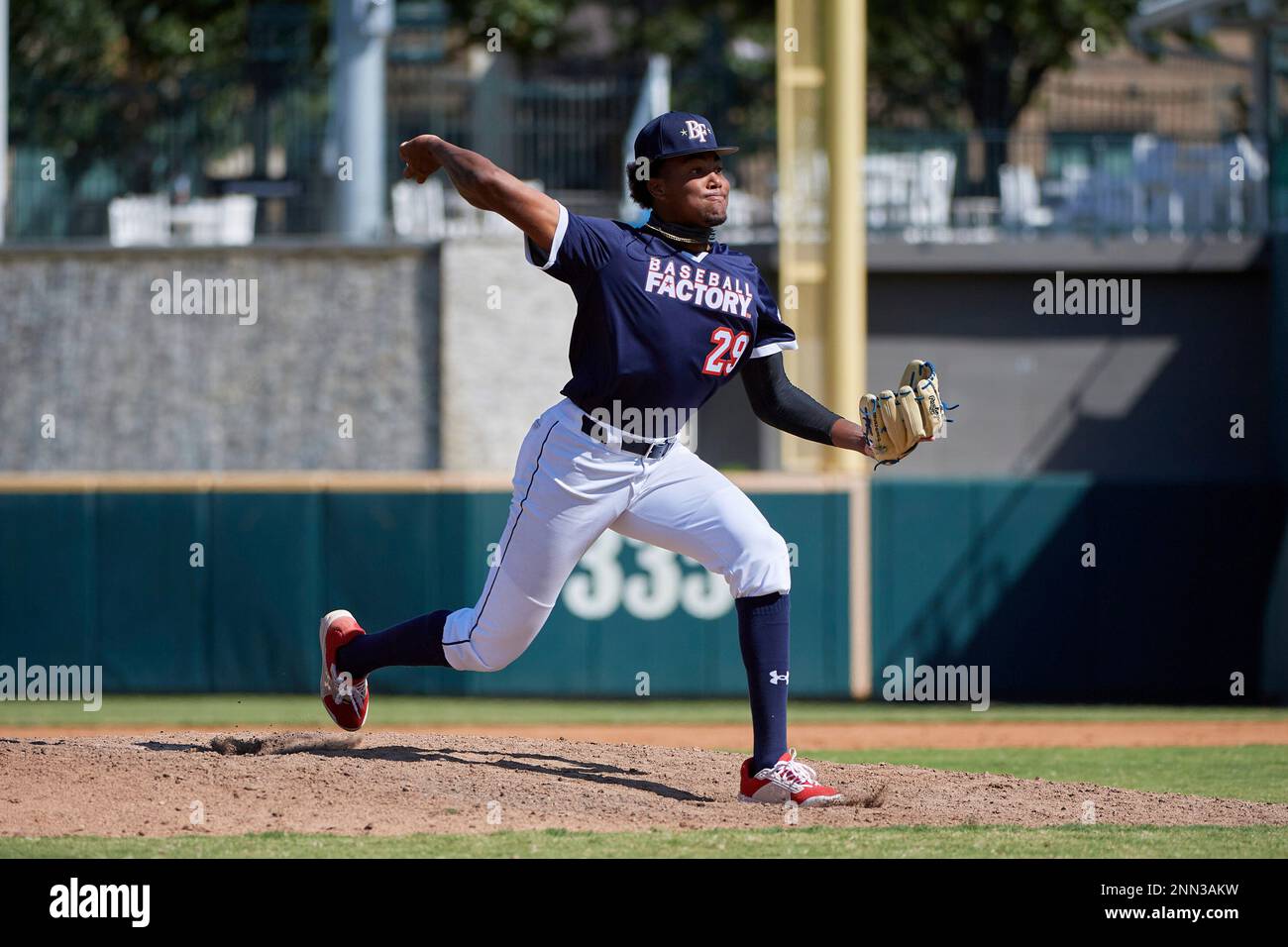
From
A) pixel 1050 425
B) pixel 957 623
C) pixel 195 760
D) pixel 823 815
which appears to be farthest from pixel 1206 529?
pixel 195 760

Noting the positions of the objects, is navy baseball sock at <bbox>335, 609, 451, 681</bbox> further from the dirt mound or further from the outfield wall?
the outfield wall

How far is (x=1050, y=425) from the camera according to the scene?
16125 millimetres

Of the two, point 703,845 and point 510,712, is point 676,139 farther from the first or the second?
point 510,712

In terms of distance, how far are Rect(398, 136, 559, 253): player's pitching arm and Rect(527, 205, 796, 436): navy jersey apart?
57 millimetres

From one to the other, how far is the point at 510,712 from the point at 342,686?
5086 mm

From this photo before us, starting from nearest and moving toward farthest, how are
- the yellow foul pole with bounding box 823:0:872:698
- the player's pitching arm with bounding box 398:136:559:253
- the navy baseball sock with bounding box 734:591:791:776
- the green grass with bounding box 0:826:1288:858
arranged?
the green grass with bounding box 0:826:1288:858, the player's pitching arm with bounding box 398:136:559:253, the navy baseball sock with bounding box 734:591:791:776, the yellow foul pole with bounding box 823:0:872:698

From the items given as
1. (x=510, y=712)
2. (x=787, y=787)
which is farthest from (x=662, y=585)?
(x=787, y=787)

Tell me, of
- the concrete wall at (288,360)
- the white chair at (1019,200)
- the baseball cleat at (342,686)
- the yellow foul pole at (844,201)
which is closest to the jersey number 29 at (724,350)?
the baseball cleat at (342,686)

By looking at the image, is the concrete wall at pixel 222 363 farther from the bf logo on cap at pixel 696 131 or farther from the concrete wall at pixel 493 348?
the bf logo on cap at pixel 696 131

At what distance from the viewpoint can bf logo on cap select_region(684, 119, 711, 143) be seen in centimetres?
557

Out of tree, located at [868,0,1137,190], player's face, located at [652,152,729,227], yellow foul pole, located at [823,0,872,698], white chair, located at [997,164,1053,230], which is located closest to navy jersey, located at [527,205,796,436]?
player's face, located at [652,152,729,227]

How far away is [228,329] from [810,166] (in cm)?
502

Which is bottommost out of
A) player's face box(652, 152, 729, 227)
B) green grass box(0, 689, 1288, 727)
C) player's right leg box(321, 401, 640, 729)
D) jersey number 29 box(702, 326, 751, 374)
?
green grass box(0, 689, 1288, 727)
